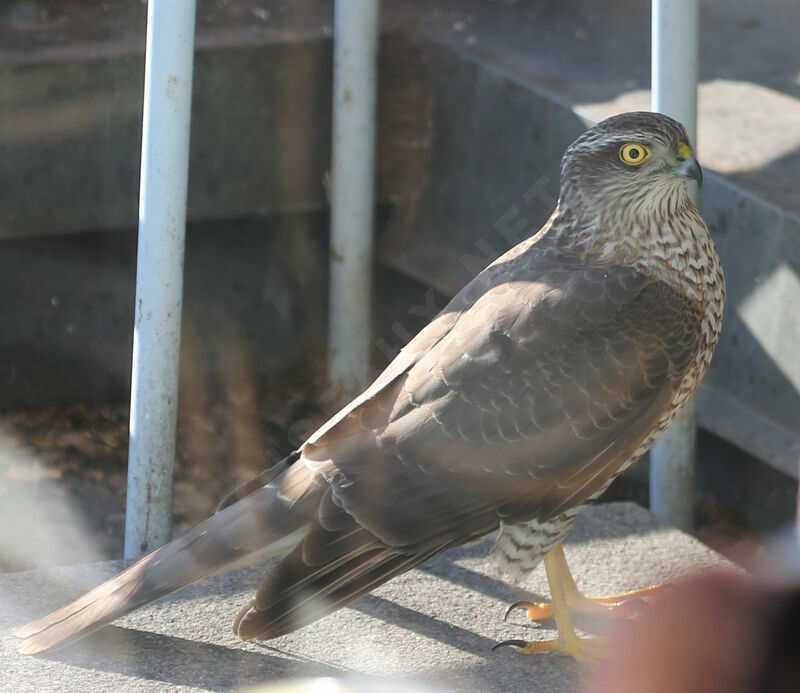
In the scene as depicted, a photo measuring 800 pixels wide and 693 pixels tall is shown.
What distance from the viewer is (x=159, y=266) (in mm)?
3863

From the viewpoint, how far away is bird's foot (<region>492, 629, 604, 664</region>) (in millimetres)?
3400

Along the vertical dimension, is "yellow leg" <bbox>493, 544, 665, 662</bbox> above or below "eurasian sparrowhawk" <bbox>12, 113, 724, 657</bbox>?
below

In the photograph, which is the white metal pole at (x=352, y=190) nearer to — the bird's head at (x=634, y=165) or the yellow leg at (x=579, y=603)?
the bird's head at (x=634, y=165)

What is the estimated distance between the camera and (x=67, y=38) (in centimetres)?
561

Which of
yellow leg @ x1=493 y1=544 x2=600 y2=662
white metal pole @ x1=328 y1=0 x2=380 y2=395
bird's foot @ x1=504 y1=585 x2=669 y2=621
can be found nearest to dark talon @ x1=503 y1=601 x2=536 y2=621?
bird's foot @ x1=504 y1=585 x2=669 y2=621

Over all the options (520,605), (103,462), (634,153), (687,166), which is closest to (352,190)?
(103,462)

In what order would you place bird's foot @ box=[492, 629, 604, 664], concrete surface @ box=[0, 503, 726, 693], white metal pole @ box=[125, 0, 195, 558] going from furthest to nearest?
white metal pole @ box=[125, 0, 195, 558]
bird's foot @ box=[492, 629, 604, 664]
concrete surface @ box=[0, 503, 726, 693]

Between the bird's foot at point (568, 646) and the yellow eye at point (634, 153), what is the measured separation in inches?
54.5

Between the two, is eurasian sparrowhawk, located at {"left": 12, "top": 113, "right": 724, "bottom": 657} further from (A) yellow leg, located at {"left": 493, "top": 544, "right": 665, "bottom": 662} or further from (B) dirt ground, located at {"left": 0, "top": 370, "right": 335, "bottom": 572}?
(B) dirt ground, located at {"left": 0, "top": 370, "right": 335, "bottom": 572}

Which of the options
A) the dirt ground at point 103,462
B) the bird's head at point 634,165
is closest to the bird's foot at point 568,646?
the bird's head at point 634,165

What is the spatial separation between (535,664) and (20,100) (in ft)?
11.3

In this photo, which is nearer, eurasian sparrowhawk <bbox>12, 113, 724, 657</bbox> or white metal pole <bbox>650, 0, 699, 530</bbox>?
eurasian sparrowhawk <bbox>12, 113, 724, 657</bbox>

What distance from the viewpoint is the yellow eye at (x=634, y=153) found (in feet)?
11.4

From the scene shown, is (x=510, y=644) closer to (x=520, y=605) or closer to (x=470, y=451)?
(x=520, y=605)
